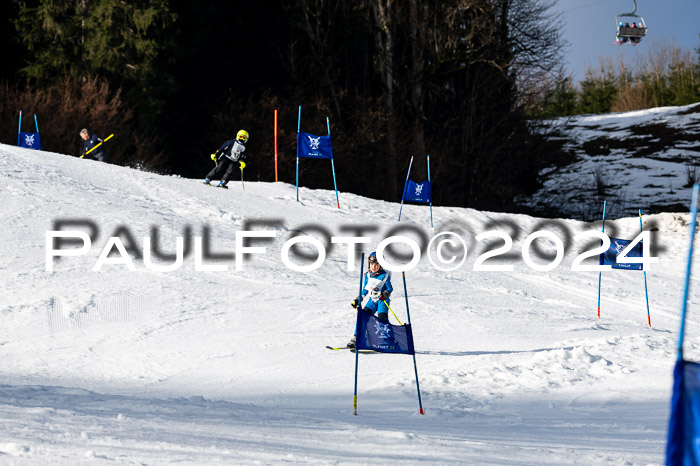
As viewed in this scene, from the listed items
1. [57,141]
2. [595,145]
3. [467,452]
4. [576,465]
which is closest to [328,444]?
[467,452]

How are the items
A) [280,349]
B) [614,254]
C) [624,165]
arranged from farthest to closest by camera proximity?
1. [624,165]
2. [614,254]
3. [280,349]

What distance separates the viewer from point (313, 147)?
22547 millimetres

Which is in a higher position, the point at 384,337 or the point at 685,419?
the point at 685,419

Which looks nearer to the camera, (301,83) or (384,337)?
(384,337)

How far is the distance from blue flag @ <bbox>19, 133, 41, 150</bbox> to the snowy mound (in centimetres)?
2342

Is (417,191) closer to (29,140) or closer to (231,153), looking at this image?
(231,153)

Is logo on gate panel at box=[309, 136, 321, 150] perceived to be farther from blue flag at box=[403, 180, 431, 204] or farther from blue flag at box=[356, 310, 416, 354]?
blue flag at box=[356, 310, 416, 354]

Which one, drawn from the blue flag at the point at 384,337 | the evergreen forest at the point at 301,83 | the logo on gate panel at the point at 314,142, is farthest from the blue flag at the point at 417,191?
the blue flag at the point at 384,337

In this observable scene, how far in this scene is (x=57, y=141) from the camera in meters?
27.2

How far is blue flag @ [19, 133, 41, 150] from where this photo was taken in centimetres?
2339

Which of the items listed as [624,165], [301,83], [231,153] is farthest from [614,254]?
[624,165]

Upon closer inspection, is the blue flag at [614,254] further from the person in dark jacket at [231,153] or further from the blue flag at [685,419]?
the blue flag at [685,419]

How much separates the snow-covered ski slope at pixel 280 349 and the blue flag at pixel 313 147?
4.30 feet

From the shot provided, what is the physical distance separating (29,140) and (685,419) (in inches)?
902
